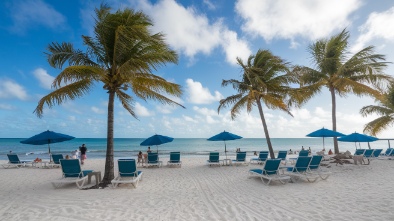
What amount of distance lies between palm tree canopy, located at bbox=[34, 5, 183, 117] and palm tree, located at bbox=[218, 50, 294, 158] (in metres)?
6.43

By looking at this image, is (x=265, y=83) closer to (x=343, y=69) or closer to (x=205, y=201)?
(x=343, y=69)

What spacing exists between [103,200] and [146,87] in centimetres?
461

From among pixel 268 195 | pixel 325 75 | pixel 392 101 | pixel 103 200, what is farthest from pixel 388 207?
pixel 392 101

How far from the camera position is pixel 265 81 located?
13.7 m

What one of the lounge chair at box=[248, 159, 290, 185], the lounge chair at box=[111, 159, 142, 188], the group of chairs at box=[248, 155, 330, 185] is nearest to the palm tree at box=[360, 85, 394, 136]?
the group of chairs at box=[248, 155, 330, 185]

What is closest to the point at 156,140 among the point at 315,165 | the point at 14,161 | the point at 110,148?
the point at 110,148

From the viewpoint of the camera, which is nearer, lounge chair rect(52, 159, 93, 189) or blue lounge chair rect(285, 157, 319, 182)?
lounge chair rect(52, 159, 93, 189)

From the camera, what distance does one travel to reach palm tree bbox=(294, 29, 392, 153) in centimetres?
1341

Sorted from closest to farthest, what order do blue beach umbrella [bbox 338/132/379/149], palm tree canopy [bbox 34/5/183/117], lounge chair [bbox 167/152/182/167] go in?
palm tree canopy [bbox 34/5/183/117] < lounge chair [bbox 167/152/182/167] < blue beach umbrella [bbox 338/132/379/149]

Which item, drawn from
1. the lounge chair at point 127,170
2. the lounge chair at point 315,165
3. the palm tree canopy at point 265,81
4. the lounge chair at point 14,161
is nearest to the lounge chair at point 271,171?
the lounge chair at point 315,165

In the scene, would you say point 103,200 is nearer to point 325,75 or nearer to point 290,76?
point 290,76

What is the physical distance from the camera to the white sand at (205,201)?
175 inches

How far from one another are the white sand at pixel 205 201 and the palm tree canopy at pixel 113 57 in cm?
347

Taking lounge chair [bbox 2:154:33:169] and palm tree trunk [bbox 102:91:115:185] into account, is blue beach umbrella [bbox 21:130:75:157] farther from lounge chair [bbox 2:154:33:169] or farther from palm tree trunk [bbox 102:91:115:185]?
palm tree trunk [bbox 102:91:115:185]
